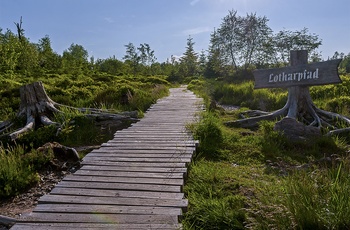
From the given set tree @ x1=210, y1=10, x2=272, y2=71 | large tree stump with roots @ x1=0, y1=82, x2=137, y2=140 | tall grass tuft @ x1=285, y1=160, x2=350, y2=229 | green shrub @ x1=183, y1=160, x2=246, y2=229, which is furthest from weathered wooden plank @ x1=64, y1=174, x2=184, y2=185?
tree @ x1=210, y1=10, x2=272, y2=71

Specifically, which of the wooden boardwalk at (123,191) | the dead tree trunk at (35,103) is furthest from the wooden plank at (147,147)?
the dead tree trunk at (35,103)

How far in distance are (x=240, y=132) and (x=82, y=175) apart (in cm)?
449

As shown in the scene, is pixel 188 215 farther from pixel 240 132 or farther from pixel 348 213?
pixel 240 132

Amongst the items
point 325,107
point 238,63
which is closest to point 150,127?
point 325,107

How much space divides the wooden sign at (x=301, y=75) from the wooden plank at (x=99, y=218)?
5.92 meters

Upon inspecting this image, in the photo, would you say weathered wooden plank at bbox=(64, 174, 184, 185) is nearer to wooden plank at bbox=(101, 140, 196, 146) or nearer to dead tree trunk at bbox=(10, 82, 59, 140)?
wooden plank at bbox=(101, 140, 196, 146)

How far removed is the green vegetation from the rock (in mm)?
193

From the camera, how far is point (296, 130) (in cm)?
677

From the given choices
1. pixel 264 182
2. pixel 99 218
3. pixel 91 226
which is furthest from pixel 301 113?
pixel 91 226

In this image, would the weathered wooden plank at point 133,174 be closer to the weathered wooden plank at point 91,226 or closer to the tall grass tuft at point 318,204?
the weathered wooden plank at point 91,226

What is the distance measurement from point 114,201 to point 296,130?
4887 millimetres

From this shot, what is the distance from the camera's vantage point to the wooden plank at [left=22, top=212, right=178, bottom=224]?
2963 millimetres

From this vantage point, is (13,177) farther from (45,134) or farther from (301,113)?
(301,113)

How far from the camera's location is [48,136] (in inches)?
281
